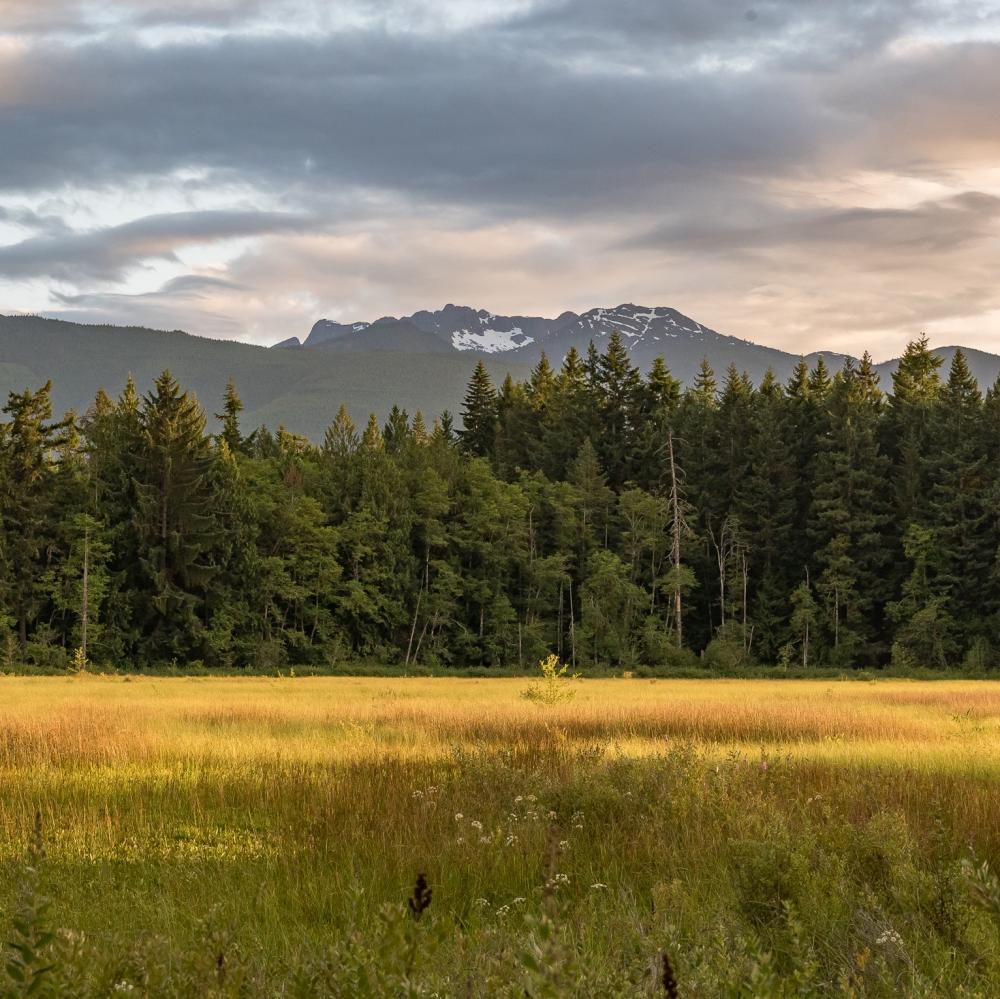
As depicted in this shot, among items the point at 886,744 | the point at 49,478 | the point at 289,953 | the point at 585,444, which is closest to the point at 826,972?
the point at 289,953

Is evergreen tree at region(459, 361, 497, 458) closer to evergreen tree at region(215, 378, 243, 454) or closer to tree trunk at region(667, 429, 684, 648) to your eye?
evergreen tree at region(215, 378, 243, 454)

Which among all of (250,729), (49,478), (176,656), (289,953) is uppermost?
(49,478)

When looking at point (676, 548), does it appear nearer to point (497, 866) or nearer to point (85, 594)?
point (85, 594)

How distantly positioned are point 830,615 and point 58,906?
65.7 m

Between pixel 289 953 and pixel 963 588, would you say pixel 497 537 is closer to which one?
pixel 963 588

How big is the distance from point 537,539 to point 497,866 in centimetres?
6817

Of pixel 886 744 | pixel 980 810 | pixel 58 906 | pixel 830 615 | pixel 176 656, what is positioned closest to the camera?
pixel 58 906

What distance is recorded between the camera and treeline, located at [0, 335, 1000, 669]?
62.3 metres

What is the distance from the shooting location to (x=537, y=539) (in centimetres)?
7638

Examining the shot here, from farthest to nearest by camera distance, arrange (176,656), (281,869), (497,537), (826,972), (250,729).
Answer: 1. (497,537)
2. (176,656)
3. (250,729)
4. (281,869)
5. (826,972)

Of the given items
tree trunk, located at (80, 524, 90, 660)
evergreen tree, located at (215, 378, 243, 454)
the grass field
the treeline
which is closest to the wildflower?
the grass field

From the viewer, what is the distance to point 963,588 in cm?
6500

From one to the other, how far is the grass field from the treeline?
47722mm

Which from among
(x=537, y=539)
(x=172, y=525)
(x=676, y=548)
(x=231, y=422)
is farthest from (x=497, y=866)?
(x=231, y=422)
